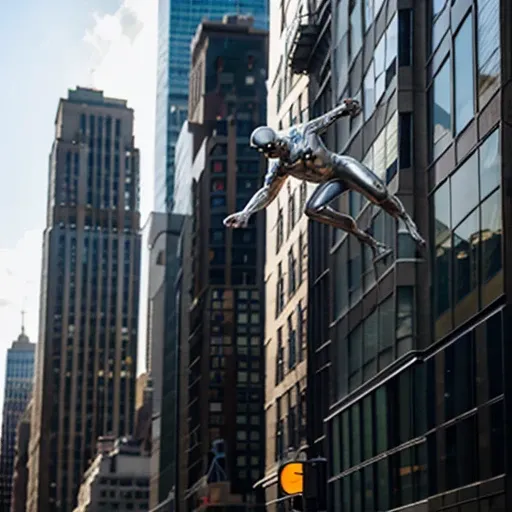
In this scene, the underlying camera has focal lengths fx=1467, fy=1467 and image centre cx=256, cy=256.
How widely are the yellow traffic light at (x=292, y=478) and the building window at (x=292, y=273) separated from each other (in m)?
27.7

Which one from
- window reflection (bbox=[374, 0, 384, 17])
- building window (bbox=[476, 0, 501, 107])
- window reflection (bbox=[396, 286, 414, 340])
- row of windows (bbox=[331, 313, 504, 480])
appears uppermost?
window reflection (bbox=[374, 0, 384, 17])

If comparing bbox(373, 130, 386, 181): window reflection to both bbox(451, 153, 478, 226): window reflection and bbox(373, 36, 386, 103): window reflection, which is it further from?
bbox(451, 153, 478, 226): window reflection

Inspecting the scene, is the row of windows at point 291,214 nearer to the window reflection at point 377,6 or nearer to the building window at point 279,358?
the building window at point 279,358

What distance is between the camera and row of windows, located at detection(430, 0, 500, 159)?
29969mm

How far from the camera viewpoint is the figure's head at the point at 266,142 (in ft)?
65.3

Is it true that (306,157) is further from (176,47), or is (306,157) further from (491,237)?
(176,47)

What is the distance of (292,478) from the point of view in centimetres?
3444

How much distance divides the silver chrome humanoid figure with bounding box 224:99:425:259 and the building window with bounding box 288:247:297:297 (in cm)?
4090

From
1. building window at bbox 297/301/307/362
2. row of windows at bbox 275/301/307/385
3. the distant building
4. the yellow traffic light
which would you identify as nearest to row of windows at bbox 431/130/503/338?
the yellow traffic light

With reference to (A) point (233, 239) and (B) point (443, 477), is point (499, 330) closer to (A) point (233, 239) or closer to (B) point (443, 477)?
(B) point (443, 477)

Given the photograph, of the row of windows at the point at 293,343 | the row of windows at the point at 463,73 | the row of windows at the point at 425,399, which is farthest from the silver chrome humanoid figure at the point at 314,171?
the row of windows at the point at 293,343

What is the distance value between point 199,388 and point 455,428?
399ft

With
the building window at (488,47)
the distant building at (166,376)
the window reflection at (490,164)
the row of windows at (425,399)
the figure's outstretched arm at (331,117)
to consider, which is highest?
the distant building at (166,376)

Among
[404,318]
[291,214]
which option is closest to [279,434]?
[291,214]
